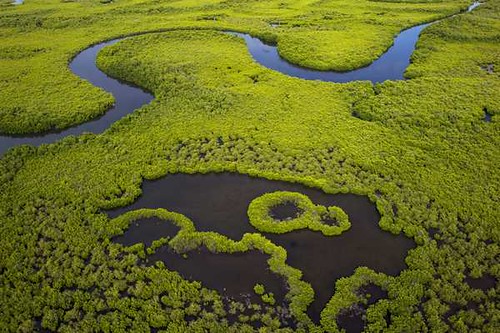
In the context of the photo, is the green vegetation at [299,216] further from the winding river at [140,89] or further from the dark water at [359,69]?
the dark water at [359,69]

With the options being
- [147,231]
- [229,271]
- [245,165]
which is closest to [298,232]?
[229,271]

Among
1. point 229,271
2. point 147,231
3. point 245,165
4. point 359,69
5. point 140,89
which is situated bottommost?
point 229,271

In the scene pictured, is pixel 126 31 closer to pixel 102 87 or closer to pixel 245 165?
pixel 102 87

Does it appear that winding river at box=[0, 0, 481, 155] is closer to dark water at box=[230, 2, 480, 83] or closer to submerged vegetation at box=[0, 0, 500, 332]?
dark water at box=[230, 2, 480, 83]

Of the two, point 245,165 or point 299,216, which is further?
point 245,165

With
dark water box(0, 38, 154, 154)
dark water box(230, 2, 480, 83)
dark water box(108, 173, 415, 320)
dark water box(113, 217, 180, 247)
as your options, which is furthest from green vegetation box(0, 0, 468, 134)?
dark water box(113, 217, 180, 247)
